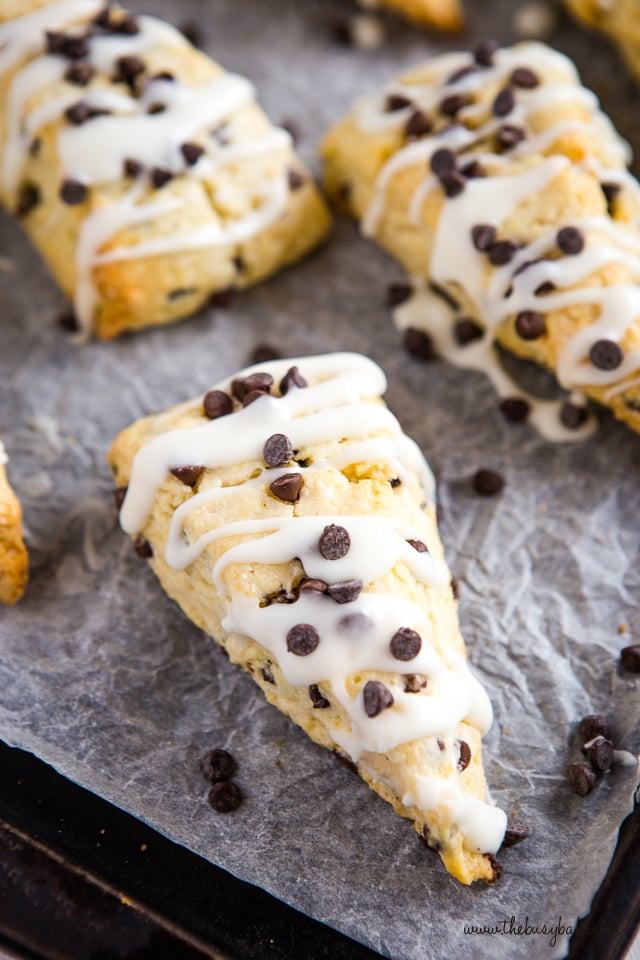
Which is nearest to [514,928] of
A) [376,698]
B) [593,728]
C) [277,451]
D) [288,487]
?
[593,728]

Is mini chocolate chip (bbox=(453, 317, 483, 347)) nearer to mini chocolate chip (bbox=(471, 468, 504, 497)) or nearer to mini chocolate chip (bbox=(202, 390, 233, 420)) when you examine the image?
mini chocolate chip (bbox=(471, 468, 504, 497))

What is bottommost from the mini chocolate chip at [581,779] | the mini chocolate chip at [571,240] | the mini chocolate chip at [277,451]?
the mini chocolate chip at [581,779]

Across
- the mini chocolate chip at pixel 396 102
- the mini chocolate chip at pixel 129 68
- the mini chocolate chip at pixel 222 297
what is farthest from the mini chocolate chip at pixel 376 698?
the mini chocolate chip at pixel 129 68

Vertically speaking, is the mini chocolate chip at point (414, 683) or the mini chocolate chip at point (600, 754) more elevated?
the mini chocolate chip at point (414, 683)

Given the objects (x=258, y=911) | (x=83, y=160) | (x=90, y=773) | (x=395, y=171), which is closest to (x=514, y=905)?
(x=258, y=911)

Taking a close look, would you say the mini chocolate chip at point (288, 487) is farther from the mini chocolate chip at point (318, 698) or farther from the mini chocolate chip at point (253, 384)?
the mini chocolate chip at point (318, 698)

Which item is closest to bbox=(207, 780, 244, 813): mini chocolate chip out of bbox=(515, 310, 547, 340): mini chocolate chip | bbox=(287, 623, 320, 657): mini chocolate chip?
bbox=(287, 623, 320, 657): mini chocolate chip

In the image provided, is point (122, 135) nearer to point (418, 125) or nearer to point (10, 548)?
point (418, 125)

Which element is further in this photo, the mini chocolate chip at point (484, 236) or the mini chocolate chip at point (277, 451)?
the mini chocolate chip at point (484, 236)
